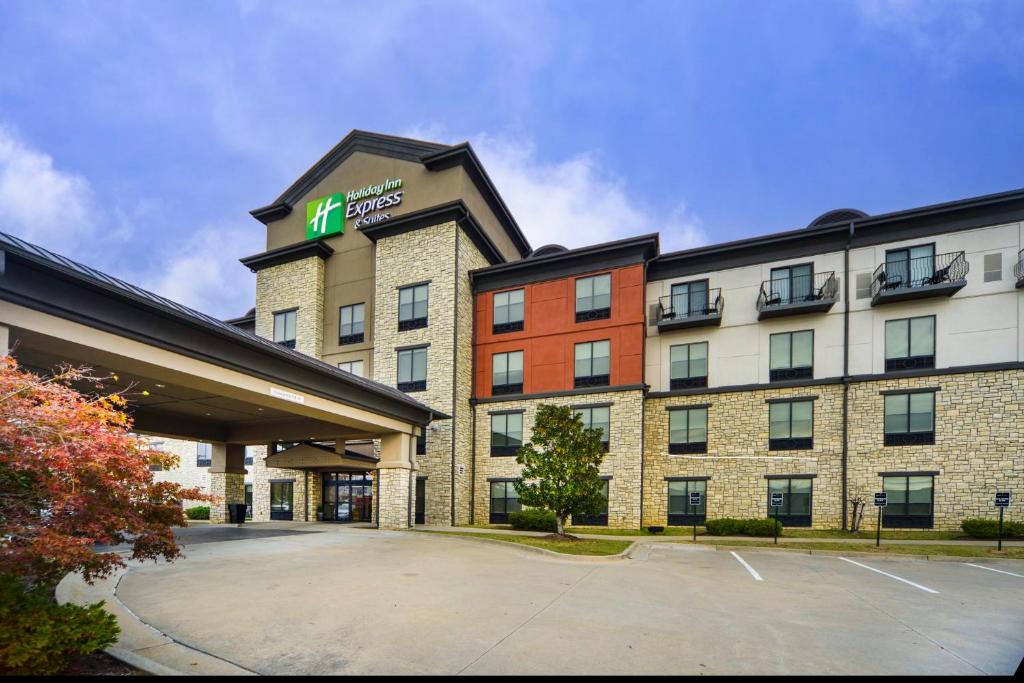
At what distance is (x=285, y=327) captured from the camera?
30891 mm

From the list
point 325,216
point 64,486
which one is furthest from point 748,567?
point 325,216

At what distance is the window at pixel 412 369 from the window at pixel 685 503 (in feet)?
43.3

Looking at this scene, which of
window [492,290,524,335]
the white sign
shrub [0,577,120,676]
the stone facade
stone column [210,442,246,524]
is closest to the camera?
shrub [0,577,120,676]

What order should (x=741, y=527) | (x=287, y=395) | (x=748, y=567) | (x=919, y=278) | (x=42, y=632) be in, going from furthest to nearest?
1. (x=919, y=278)
2. (x=741, y=527)
3. (x=287, y=395)
4. (x=748, y=567)
5. (x=42, y=632)

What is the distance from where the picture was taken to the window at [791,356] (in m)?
23.7

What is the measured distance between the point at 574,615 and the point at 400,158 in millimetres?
26816

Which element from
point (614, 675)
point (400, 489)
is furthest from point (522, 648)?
point (400, 489)

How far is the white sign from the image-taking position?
16.0 m

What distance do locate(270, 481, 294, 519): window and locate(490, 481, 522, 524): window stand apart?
37.1 ft

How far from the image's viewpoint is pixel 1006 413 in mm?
20500

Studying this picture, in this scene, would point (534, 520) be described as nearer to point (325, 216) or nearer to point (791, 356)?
point (791, 356)

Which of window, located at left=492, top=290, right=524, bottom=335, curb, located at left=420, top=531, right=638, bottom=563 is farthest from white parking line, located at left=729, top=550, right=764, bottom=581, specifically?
window, located at left=492, top=290, right=524, bottom=335

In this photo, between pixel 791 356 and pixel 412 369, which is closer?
pixel 791 356

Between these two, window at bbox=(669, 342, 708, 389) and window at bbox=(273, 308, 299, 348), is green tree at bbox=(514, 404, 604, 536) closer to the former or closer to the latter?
window at bbox=(669, 342, 708, 389)
